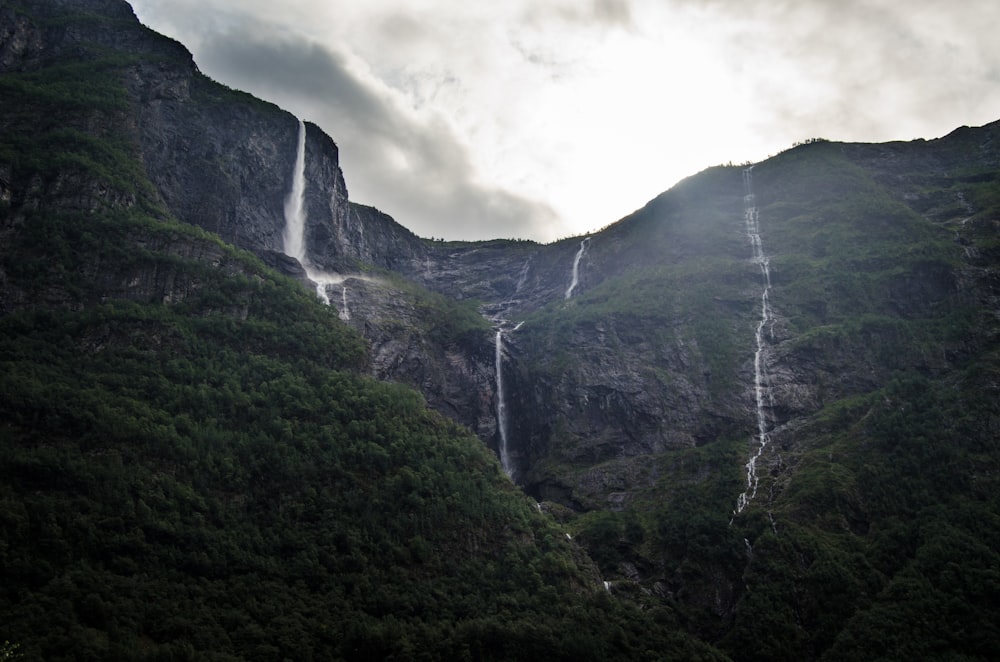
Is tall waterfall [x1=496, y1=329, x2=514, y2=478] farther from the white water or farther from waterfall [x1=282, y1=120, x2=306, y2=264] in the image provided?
waterfall [x1=282, y1=120, x2=306, y2=264]

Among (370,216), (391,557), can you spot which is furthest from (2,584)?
(370,216)

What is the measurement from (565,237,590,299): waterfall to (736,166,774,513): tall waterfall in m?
25.8

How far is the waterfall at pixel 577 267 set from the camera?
114m

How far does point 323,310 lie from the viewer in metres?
78.6

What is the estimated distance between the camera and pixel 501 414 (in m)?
88.1

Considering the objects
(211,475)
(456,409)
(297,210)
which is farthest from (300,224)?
(211,475)

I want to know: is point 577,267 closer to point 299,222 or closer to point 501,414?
point 501,414

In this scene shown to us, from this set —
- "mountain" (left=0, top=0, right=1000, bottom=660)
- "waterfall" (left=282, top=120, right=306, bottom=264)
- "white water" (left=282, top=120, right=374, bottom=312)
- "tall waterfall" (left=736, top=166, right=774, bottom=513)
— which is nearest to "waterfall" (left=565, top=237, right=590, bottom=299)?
"mountain" (left=0, top=0, right=1000, bottom=660)

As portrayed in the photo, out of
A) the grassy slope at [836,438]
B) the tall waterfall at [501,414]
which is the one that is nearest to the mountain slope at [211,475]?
the grassy slope at [836,438]

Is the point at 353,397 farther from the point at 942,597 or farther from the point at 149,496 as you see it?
the point at 942,597

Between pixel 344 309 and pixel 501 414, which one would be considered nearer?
pixel 501 414

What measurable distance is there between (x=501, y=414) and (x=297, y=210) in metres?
44.5

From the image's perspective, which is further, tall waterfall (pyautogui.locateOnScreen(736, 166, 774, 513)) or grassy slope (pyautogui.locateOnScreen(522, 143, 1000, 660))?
tall waterfall (pyautogui.locateOnScreen(736, 166, 774, 513))

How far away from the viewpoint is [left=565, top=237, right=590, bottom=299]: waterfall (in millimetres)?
114000
